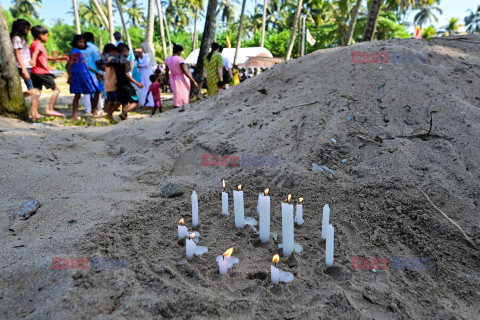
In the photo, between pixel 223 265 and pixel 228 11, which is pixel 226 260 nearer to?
pixel 223 265

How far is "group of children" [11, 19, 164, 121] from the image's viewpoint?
19.7ft

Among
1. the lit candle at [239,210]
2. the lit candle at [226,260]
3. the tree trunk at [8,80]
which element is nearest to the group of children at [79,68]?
the tree trunk at [8,80]

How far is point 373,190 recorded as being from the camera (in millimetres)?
2637

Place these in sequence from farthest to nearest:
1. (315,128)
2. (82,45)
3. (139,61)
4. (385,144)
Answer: (139,61) < (82,45) < (315,128) < (385,144)

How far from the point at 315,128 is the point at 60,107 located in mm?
8119

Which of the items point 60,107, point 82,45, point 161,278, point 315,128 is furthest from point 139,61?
point 161,278

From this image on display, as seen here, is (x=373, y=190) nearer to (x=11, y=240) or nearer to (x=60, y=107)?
(x=11, y=240)

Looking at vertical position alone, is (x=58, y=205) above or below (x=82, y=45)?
below

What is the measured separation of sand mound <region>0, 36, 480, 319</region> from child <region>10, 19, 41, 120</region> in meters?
1.38

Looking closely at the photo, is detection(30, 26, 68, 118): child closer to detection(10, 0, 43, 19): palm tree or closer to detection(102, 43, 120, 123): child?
detection(102, 43, 120, 123): child

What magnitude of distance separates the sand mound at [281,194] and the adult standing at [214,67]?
3.12 m

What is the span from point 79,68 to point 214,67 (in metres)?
3.18

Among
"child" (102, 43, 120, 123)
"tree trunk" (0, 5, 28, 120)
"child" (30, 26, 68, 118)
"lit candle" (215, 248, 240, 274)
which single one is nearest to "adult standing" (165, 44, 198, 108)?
"child" (102, 43, 120, 123)

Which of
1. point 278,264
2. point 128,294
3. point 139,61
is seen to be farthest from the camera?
point 139,61
